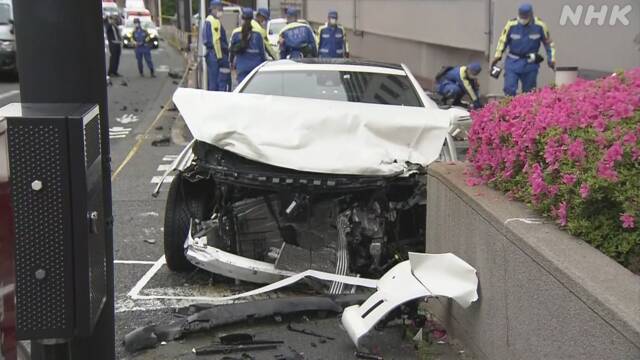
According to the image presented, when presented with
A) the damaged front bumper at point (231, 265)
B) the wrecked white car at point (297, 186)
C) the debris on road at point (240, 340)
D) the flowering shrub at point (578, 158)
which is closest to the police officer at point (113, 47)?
the wrecked white car at point (297, 186)

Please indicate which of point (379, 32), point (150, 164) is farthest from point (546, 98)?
point (379, 32)

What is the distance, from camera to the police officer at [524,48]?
39.5 ft

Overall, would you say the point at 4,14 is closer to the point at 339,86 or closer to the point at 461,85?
the point at 461,85

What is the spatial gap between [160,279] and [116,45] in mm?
17803

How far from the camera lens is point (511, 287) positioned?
3203 mm

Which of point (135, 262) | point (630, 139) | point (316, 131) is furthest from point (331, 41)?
point (630, 139)

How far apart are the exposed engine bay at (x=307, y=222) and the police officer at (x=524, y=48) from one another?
7.89 meters

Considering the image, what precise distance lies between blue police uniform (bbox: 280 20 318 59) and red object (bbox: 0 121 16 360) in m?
12.6

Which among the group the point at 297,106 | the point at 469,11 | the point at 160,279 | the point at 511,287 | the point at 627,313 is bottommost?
the point at 160,279

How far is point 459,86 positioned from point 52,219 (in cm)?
1042

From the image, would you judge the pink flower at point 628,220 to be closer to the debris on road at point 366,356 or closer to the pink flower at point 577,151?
the pink flower at point 577,151

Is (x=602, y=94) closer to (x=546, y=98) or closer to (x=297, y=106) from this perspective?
(x=546, y=98)

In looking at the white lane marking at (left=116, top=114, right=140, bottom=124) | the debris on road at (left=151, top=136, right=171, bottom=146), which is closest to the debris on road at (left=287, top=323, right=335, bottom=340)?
the debris on road at (left=151, top=136, right=171, bottom=146)

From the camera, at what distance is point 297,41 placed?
14.6m
